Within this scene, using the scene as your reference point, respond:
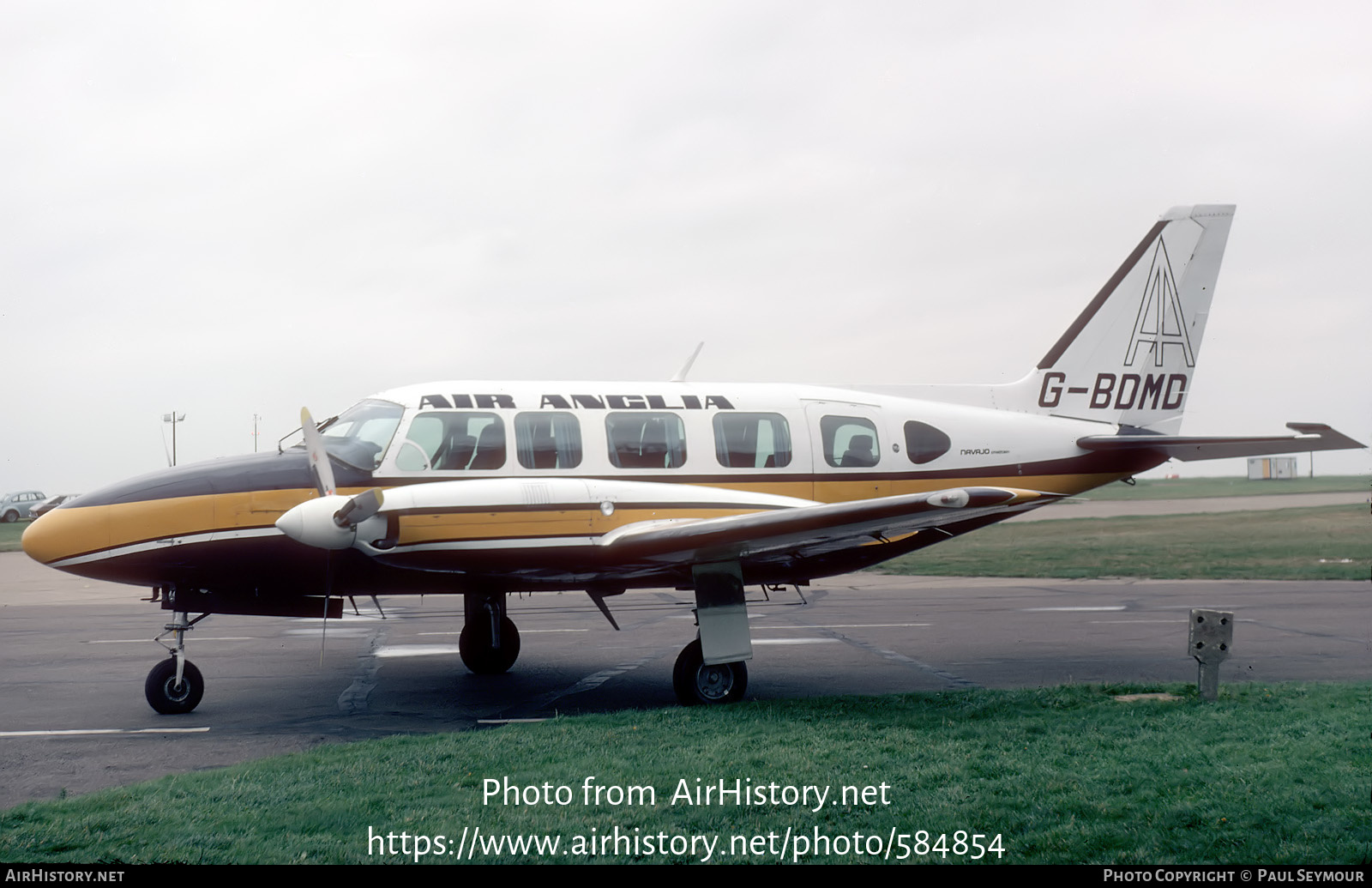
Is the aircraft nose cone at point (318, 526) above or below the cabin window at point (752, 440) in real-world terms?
below

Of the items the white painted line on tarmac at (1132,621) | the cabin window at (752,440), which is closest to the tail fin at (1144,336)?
the white painted line on tarmac at (1132,621)

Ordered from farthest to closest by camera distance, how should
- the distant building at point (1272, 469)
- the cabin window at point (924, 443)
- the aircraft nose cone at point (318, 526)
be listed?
the distant building at point (1272, 469)
the cabin window at point (924, 443)
the aircraft nose cone at point (318, 526)

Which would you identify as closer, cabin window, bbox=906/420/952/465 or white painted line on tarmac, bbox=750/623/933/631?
cabin window, bbox=906/420/952/465

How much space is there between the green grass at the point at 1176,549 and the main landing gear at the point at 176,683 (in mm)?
19990

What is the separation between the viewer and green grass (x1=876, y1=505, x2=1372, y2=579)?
2497 centimetres

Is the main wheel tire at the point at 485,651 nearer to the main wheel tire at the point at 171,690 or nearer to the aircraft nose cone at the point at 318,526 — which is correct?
the main wheel tire at the point at 171,690

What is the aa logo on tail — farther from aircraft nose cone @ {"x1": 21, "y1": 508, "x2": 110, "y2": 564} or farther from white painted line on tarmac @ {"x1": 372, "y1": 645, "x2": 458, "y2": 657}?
aircraft nose cone @ {"x1": 21, "y1": 508, "x2": 110, "y2": 564}

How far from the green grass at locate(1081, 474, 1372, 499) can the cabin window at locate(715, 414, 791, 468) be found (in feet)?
167

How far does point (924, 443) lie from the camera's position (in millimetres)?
12156

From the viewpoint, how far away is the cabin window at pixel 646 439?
1095 cm

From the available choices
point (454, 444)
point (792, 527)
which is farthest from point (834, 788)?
point (454, 444)

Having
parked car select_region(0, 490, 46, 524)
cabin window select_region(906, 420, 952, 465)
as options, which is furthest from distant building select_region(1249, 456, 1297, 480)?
parked car select_region(0, 490, 46, 524)

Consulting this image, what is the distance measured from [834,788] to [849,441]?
19.2 ft
